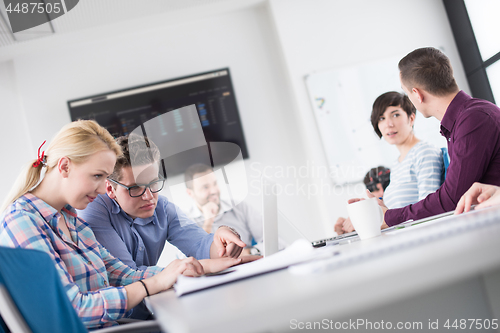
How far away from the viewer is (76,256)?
1021 millimetres

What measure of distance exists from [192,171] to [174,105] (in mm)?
2039

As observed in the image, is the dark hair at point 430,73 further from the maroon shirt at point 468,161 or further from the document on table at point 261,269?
the document on table at point 261,269

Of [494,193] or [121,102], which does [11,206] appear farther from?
[121,102]

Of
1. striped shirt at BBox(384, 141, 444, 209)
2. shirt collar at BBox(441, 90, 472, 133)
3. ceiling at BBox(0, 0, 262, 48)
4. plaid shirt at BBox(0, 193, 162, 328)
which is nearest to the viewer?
plaid shirt at BBox(0, 193, 162, 328)

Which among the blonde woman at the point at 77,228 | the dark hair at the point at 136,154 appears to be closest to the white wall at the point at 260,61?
the dark hair at the point at 136,154

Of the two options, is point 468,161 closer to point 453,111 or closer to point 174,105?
point 453,111

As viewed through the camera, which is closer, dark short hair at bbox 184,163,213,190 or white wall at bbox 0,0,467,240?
dark short hair at bbox 184,163,213,190

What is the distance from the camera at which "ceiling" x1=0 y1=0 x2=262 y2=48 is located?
2.85 metres

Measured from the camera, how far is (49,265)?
2.27 feet

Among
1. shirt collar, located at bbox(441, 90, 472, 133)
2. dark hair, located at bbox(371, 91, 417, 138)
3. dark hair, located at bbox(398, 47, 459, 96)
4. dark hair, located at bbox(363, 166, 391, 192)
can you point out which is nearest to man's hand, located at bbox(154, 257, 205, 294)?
shirt collar, located at bbox(441, 90, 472, 133)

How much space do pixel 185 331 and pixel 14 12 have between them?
9.38 ft

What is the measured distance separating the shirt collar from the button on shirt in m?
1.05

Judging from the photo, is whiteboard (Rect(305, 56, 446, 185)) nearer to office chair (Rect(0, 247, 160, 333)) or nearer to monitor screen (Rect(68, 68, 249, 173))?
monitor screen (Rect(68, 68, 249, 173))

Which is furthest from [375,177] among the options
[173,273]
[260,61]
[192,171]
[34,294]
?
[34,294]
